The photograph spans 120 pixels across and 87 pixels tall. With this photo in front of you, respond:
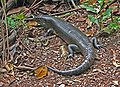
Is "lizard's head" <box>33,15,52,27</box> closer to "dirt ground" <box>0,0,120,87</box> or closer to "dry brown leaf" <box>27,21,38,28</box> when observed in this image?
"dry brown leaf" <box>27,21,38,28</box>

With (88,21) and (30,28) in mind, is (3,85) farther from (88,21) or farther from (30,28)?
(88,21)

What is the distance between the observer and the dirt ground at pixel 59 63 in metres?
5.16

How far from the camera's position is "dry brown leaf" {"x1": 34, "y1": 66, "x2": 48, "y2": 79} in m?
5.31

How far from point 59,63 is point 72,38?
631 mm

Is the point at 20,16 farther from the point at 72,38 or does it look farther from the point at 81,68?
the point at 81,68

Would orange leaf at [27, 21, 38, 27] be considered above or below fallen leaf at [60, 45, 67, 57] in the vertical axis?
above

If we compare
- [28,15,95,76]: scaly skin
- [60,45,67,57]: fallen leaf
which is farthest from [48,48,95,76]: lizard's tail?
[60,45,67,57]: fallen leaf

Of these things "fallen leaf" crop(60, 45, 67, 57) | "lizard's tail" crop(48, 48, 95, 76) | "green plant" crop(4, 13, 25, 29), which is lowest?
"lizard's tail" crop(48, 48, 95, 76)

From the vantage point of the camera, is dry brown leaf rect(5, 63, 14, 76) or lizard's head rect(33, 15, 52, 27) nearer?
dry brown leaf rect(5, 63, 14, 76)

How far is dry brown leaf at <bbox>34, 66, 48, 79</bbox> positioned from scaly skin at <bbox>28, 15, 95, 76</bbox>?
8 centimetres

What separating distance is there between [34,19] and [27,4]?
0.60 meters

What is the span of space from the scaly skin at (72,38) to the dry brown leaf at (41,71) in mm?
79

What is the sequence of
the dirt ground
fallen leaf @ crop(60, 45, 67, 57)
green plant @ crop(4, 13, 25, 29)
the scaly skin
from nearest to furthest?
the dirt ground
the scaly skin
fallen leaf @ crop(60, 45, 67, 57)
green plant @ crop(4, 13, 25, 29)

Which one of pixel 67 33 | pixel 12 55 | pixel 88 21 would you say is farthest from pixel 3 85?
pixel 88 21
